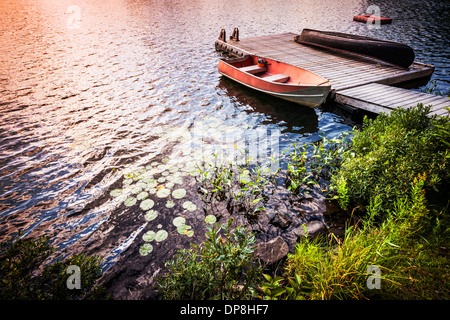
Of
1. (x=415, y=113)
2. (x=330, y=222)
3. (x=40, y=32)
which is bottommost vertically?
(x=330, y=222)

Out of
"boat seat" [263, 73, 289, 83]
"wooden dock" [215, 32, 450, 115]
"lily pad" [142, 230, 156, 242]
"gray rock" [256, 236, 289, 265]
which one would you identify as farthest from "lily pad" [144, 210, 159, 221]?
"boat seat" [263, 73, 289, 83]

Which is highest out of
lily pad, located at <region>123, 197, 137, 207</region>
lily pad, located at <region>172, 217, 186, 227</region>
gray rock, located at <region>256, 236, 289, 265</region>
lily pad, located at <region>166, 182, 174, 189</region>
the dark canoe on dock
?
the dark canoe on dock

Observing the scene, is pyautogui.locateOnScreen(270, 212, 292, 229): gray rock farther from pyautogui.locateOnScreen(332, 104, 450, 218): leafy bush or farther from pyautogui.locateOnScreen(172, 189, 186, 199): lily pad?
pyautogui.locateOnScreen(172, 189, 186, 199): lily pad

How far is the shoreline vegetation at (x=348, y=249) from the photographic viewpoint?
2.88m

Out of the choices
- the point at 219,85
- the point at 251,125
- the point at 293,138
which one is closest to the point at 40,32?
the point at 219,85

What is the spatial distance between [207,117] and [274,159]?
367cm

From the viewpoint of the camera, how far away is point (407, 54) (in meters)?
10.4

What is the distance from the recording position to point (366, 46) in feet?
39.2

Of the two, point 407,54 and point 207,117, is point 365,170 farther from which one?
point 407,54

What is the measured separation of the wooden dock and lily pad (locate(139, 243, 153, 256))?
6.78 m

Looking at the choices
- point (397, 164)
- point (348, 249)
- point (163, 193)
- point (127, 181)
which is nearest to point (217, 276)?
point (348, 249)

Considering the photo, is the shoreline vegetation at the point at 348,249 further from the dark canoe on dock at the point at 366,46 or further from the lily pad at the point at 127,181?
the dark canoe on dock at the point at 366,46

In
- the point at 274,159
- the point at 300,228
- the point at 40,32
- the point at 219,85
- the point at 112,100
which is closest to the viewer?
the point at 300,228

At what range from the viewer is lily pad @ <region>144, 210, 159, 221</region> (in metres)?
4.84
